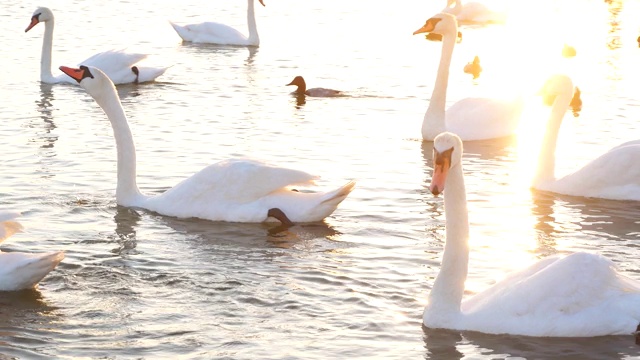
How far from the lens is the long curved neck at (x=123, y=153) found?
12422 mm

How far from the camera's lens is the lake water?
8711 millimetres

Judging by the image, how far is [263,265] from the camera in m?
10.5

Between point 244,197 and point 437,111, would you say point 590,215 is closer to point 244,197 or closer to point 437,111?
point 244,197

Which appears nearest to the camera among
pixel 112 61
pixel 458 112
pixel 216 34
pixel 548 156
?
pixel 548 156

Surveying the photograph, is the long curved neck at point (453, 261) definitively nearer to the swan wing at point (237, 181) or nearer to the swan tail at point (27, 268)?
the swan tail at point (27, 268)

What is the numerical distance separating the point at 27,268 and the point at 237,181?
2.97 m

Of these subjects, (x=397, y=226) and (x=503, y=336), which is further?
(x=397, y=226)

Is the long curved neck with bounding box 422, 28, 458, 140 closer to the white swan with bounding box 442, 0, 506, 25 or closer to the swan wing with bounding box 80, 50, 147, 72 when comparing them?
the swan wing with bounding box 80, 50, 147, 72

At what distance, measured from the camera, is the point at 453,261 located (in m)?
8.71

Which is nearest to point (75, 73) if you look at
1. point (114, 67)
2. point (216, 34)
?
point (114, 67)

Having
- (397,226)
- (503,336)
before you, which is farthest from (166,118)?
(503,336)

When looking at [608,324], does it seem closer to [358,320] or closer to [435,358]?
[435,358]

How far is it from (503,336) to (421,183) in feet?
18.1

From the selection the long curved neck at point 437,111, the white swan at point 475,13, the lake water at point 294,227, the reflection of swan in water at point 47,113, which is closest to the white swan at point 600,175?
the lake water at point 294,227
